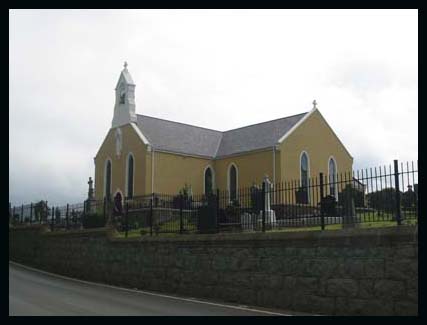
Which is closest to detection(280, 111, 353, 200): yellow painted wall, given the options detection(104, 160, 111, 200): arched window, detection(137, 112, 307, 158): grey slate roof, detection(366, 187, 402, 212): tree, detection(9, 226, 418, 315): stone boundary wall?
detection(137, 112, 307, 158): grey slate roof

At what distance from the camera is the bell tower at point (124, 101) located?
143 feet

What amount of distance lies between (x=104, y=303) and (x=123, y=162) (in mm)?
28959

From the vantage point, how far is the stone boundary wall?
38.0 ft

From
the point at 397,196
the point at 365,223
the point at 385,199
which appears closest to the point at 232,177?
the point at 365,223

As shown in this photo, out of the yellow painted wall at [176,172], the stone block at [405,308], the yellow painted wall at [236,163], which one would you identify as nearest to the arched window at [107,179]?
the yellow painted wall at [236,163]

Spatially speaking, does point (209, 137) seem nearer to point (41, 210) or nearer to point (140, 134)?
point (140, 134)

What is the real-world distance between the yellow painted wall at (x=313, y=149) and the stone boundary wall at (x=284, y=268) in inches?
765

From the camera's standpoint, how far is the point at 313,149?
41531 mm

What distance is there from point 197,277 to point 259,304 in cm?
292

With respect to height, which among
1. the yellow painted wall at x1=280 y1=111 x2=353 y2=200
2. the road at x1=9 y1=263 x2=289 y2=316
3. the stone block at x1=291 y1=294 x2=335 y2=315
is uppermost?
the yellow painted wall at x1=280 y1=111 x2=353 y2=200

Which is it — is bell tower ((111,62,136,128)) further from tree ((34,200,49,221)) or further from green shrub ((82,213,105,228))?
green shrub ((82,213,105,228))

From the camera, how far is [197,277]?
55.8ft
